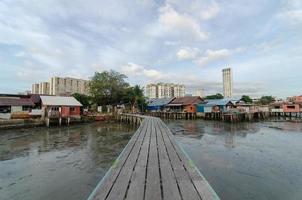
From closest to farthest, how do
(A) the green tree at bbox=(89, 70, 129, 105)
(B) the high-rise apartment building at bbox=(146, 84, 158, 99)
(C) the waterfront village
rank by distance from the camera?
(C) the waterfront village < (A) the green tree at bbox=(89, 70, 129, 105) < (B) the high-rise apartment building at bbox=(146, 84, 158, 99)

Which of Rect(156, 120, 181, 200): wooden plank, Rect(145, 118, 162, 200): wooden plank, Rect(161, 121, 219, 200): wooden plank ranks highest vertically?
Rect(161, 121, 219, 200): wooden plank

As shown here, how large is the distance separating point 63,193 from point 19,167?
4308mm

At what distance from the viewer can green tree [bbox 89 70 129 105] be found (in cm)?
3597

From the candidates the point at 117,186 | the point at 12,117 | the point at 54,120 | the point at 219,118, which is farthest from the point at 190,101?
the point at 117,186

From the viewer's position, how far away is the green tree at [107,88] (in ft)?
A: 118

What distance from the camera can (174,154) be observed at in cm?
600

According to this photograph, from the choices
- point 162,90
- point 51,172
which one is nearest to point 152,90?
point 162,90

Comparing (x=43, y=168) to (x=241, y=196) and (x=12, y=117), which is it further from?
(x=12, y=117)

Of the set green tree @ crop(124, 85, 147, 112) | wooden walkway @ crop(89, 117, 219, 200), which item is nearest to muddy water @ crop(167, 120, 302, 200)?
wooden walkway @ crop(89, 117, 219, 200)

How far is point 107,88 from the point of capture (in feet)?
120

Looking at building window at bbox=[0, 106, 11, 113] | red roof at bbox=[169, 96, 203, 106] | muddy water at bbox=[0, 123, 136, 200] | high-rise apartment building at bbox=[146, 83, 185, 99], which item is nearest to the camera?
muddy water at bbox=[0, 123, 136, 200]

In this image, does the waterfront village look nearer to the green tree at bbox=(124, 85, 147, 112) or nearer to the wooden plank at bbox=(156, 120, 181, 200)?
the green tree at bbox=(124, 85, 147, 112)

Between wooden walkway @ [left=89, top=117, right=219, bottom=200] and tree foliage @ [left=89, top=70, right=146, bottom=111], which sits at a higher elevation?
tree foliage @ [left=89, top=70, right=146, bottom=111]

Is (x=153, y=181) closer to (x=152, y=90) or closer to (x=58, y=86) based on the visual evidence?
(x=58, y=86)
